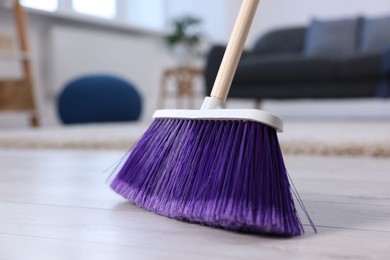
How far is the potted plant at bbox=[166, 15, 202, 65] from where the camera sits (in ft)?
14.2

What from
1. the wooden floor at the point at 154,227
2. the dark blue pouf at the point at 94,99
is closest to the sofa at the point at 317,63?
the dark blue pouf at the point at 94,99

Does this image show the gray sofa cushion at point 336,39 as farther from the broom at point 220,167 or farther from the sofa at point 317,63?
the broom at point 220,167

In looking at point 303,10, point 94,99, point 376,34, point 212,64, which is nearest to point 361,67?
point 376,34

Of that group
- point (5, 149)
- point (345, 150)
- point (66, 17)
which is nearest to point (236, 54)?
point (345, 150)

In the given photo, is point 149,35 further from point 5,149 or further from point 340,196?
point 340,196

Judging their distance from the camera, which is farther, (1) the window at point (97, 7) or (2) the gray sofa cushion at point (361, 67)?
(1) the window at point (97, 7)

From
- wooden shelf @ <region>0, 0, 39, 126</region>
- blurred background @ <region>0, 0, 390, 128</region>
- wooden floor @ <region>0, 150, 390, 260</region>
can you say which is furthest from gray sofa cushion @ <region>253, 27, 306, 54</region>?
wooden floor @ <region>0, 150, 390, 260</region>

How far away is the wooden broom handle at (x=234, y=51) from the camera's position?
579mm

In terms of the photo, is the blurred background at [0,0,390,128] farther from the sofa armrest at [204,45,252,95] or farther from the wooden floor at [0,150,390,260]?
the wooden floor at [0,150,390,260]

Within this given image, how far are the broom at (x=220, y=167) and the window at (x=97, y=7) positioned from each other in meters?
3.40

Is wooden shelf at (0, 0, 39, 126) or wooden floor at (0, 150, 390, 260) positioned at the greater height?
wooden shelf at (0, 0, 39, 126)

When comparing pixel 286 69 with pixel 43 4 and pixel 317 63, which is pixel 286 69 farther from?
pixel 43 4

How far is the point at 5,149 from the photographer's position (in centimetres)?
172

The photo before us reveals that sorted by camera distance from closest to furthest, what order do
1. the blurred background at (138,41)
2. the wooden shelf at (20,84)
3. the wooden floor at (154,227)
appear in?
1. the wooden floor at (154,227)
2. the wooden shelf at (20,84)
3. the blurred background at (138,41)
